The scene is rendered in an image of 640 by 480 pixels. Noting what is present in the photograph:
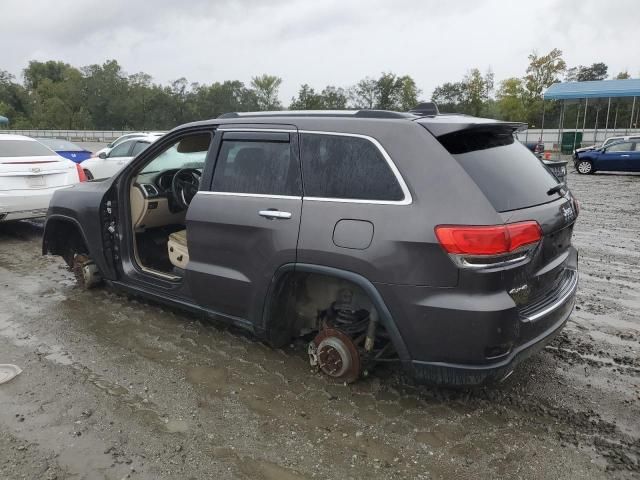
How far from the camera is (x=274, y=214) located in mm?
3324

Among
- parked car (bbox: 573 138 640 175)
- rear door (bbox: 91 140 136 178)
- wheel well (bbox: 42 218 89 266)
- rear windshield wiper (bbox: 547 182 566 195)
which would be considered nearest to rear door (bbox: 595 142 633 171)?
parked car (bbox: 573 138 640 175)

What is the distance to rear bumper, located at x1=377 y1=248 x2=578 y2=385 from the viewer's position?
266cm

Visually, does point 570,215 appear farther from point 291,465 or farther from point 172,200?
point 172,200

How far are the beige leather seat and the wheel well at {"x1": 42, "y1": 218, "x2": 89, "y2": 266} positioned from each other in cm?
114

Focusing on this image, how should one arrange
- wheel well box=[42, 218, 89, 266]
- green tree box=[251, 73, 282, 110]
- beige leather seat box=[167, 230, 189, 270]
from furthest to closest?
green tree box=[251, 73, 282, 110] → wheel well box=[42, 218, 89, 266] → beige leather seat box=[167, 230, 189, 270]

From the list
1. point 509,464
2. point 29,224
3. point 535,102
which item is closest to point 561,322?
point 509,464

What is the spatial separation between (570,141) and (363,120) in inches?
1266

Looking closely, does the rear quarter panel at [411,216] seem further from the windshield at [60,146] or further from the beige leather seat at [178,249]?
the windshield at [60,146]

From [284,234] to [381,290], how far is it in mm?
762

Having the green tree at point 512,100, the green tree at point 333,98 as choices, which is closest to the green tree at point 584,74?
the green tree at point 512,100

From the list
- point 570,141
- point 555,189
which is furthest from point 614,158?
point 555,189

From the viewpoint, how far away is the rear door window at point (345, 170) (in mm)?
2961

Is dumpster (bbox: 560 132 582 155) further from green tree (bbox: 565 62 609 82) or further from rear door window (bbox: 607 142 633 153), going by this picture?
green tree (bbox: 565 62 609 82)

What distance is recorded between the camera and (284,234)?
326 centimetres
